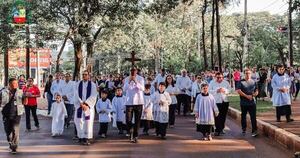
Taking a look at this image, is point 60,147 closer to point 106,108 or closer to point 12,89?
point 12,89

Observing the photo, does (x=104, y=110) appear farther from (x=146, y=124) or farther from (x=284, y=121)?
(x=284, y=121)

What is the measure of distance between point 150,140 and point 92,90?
2.01 m

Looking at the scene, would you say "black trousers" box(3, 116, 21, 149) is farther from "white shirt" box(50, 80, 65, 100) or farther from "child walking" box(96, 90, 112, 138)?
"white shirt" box(50, 80, 65, 100)

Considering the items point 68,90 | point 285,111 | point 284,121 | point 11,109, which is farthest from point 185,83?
point 11,109

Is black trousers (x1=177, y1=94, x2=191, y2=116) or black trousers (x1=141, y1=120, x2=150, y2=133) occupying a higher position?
black trousers (x1=177, y1=94, x2=191, y2=116)

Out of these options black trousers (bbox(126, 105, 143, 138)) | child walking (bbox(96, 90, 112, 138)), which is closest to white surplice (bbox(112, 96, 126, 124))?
child walking (bbox(96, 90, 112, 138))

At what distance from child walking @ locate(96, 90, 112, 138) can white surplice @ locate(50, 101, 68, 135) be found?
128cm

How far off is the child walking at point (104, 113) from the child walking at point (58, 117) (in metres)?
1.28

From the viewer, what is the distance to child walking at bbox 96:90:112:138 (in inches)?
637

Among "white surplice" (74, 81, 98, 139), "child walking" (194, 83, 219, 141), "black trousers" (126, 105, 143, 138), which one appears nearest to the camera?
"white surplice" (74, 81, 98, 139)

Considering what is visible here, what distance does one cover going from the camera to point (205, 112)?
1519 centimetres

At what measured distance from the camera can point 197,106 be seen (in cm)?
1536

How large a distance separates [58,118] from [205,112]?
459cm

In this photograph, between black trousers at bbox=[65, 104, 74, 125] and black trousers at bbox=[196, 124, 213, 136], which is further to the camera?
black trousers at bbox=[65, 104, 74, 125]
